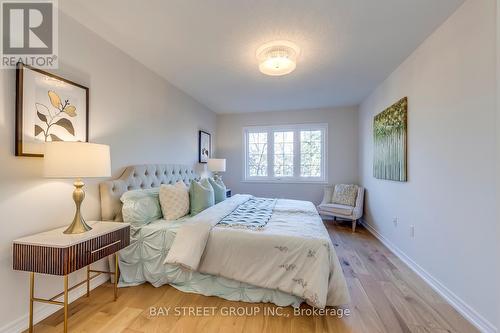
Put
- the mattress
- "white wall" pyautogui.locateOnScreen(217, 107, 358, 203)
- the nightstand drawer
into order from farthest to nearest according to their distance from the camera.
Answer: "white wall" pyautogui.locateOnScreen(217, 107, 358, 203) → the mattress → the nightstand drawer

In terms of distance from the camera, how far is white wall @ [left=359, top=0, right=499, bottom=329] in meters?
1.54

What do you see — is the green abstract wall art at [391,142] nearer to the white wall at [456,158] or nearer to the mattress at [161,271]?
the white wall at [456,158]

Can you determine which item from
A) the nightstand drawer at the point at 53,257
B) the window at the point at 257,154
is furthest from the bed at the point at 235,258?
the window at the point at 257,154

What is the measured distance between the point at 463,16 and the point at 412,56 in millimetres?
756

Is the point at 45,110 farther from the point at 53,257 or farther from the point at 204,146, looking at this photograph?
the point at 204,146

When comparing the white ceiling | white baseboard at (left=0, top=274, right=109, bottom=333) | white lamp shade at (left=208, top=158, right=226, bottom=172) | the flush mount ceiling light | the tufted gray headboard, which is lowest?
white baseboard at (left=0, top=274, right=109, bottom=333)

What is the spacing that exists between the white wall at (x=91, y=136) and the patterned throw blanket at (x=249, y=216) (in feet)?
4.30

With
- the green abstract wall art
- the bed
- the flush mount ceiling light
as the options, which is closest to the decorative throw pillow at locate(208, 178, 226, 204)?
the bed

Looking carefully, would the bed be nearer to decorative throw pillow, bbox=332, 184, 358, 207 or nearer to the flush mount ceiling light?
the flush mount ceiling light

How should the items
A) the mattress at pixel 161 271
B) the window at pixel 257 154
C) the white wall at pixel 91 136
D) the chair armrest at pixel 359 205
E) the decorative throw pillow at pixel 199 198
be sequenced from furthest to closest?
1. the window at pixel 257 154
2. the chair armrest at pixel 359 205
3. the decorative throw pillow at pixel 199 198
4. the mattress at pixel 161 271
5. the white wall at pixel 91 136

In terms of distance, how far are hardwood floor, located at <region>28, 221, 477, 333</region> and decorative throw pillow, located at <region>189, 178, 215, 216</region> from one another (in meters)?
0.84

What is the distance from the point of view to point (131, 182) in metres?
Result: 2.44

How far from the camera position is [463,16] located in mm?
1757

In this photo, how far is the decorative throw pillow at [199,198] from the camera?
2.60m
